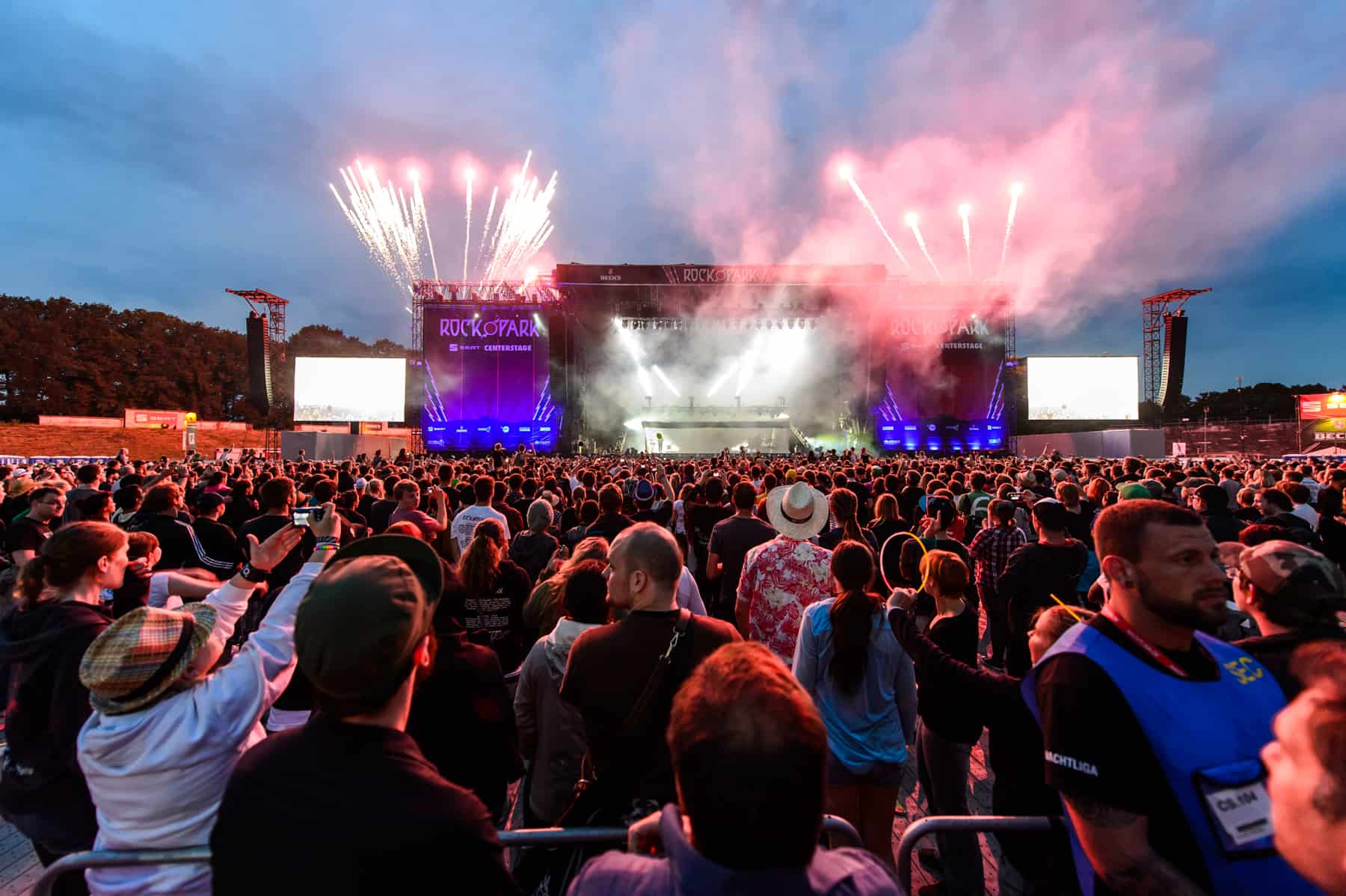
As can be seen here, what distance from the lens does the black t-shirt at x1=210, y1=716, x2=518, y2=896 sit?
1.11 metres

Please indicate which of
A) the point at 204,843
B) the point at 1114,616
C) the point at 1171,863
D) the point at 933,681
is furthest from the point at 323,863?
the point at 933,681

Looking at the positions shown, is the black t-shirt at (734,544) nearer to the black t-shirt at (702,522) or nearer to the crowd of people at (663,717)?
→ the crowd of people at (663,717)

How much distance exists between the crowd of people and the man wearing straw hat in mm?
19

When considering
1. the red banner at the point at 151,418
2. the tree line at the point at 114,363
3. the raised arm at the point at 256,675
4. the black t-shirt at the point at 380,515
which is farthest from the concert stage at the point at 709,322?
the red banner at the point at 151,418

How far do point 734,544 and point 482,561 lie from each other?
6.72 ft

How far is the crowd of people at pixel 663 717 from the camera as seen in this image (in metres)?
1.02

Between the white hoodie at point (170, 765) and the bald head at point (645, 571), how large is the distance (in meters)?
1.06

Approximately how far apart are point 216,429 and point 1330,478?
218 feet

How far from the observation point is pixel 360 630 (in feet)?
4.25

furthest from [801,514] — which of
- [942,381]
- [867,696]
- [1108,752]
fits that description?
[942,381]

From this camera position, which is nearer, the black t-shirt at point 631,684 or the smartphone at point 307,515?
the black t-shirt at point 631,684

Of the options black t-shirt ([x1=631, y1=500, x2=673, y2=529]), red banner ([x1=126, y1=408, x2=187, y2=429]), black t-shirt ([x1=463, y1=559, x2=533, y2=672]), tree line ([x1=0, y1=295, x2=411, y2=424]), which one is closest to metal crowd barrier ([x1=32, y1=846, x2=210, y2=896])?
black t-shirt ([x1=463, y1=559, x2=533, y2=672])

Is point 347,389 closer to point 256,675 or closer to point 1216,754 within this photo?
point 256,675

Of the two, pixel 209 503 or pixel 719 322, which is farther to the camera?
pixel 719 322
